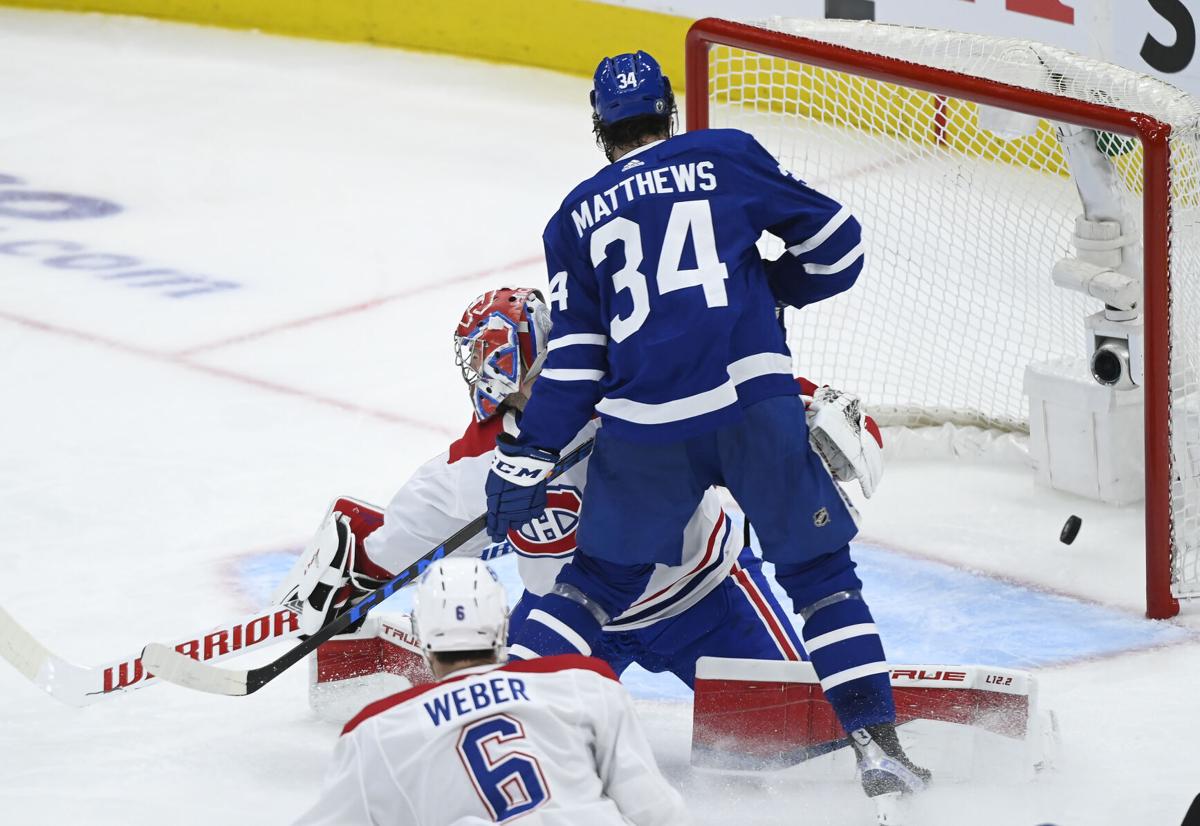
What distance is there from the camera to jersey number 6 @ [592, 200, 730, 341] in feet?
8.52

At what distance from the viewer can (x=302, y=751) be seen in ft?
9.94

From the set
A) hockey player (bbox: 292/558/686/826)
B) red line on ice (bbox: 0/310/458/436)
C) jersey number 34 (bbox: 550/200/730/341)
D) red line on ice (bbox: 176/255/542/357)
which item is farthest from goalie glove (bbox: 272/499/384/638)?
red line on ice (bbox: 176/255/542/357)

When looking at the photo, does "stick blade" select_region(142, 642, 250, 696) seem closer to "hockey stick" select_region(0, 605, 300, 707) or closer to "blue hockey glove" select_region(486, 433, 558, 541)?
"hockey stick" select_region(0, 605, 300, 707)

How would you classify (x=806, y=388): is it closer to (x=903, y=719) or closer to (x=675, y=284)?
(x=675, y=284)

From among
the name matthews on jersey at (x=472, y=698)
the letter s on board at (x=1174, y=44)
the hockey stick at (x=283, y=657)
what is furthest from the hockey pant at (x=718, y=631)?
the letter s on board at (x=1174, y=44)

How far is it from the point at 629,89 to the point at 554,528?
2.09 ft

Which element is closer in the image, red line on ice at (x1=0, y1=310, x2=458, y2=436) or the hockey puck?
the hockey puck

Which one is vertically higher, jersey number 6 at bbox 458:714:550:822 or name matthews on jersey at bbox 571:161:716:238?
name matthews on jersey at bbox 571:161:716:238

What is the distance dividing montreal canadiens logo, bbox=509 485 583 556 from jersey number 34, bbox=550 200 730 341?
12.7 inches

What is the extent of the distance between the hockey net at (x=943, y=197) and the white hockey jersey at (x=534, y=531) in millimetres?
1111

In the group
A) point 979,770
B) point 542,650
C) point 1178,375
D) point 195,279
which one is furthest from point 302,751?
point 195,279

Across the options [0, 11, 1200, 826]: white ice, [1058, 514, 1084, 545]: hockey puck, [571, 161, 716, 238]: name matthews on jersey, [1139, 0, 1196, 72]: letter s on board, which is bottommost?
[1058, 514, 1084, 545]: hockey puck

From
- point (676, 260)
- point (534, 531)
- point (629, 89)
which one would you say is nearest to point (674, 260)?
point (676, 260)

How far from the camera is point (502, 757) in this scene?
1.96m
